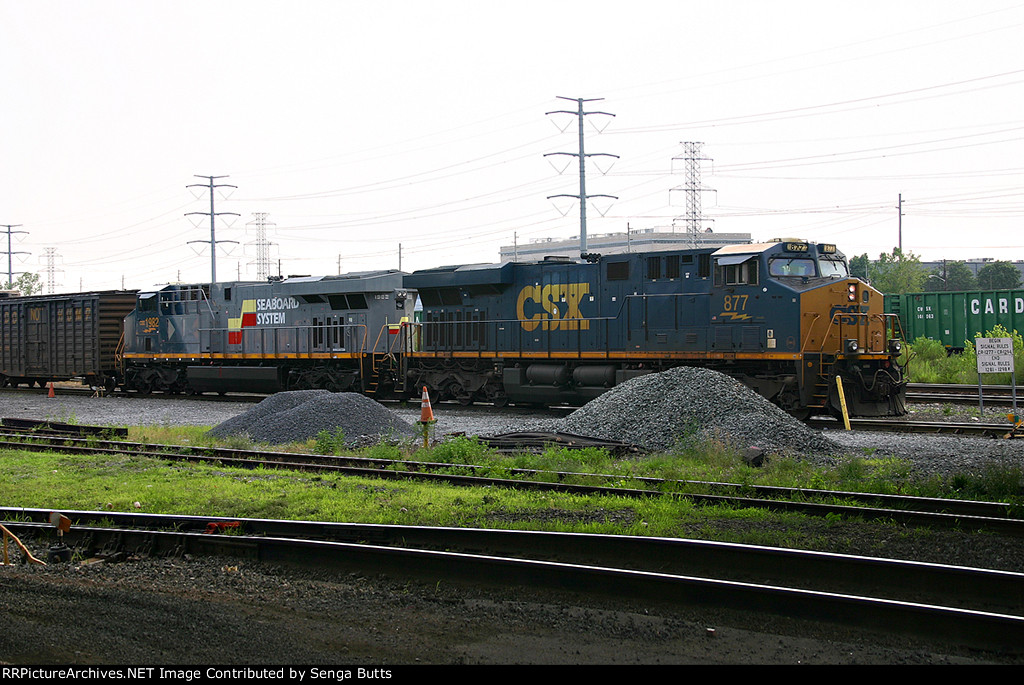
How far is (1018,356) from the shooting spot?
80.4ft

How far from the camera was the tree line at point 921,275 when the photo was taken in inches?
2707

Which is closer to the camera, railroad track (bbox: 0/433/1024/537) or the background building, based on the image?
railroad track (bbox: 0/433/1024/537)

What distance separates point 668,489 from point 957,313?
2520 cm

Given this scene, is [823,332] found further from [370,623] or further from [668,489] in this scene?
[370,623]

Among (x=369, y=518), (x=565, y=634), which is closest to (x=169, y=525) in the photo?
(x=369, y=518)

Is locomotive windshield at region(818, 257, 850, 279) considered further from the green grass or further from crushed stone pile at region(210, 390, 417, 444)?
crushed stone pile at region(210, 390, 417, 444)

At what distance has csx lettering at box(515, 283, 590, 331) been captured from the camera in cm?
2042

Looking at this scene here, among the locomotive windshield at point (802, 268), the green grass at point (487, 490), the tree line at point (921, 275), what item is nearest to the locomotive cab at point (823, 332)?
the locomotive windshield at point (802, 268)

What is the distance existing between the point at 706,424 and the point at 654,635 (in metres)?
8.47

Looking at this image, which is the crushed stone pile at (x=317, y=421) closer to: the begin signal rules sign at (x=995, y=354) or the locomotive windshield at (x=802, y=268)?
the locomotive windshield at (x=802, y=268)

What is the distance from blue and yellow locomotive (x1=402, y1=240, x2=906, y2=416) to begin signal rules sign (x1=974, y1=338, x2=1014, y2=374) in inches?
56.1

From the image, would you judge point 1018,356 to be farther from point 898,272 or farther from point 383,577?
point 898,272

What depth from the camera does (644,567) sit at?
22.8ft

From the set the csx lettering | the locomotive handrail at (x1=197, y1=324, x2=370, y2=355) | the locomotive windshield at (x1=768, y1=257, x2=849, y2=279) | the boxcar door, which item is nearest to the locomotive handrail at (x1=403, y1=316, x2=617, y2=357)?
the csx lettering
